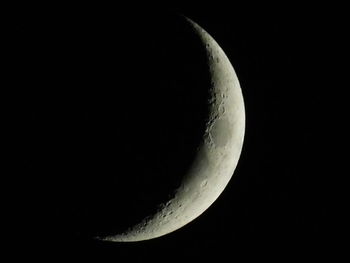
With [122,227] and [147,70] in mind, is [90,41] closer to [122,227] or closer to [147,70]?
[147,70]

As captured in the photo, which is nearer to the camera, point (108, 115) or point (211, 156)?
point (108, 115)

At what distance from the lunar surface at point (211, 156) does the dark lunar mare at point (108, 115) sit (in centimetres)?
13

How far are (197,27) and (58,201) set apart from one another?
5.15 ft

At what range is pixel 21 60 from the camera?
8.08ft

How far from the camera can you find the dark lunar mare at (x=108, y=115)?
8.07ft

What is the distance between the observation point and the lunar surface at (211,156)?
284 cm

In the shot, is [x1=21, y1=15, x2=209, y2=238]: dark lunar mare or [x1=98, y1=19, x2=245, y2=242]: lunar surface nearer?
[x1=21, y1=15, x2=209, y2=238]: dark lunar mare

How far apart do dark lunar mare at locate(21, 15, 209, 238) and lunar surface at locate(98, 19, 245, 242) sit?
13 cm

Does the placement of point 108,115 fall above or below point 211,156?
above

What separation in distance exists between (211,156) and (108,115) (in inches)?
31.4

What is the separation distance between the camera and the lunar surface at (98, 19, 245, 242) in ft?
9.31

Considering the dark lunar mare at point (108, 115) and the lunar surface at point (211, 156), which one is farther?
the lunar surface at point (211, 156)

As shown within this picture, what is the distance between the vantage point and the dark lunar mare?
2461 mm

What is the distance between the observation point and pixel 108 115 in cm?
247
